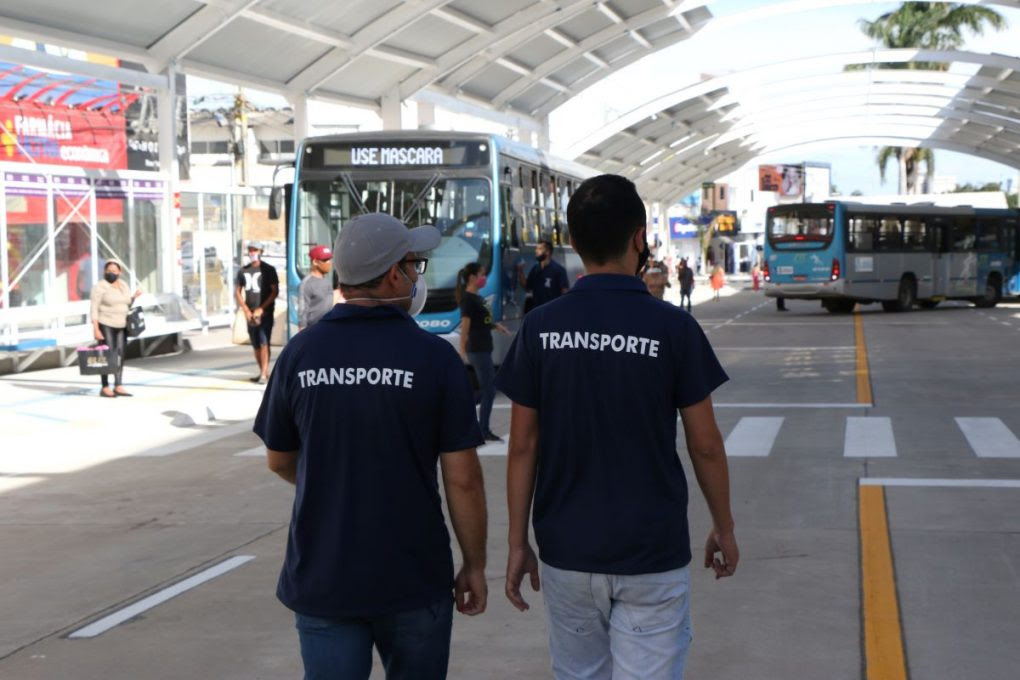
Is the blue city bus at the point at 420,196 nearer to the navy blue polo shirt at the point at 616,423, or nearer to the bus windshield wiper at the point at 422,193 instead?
the bus windshield wiper at the point at 422,193

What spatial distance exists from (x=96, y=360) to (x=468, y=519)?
15.2 meters

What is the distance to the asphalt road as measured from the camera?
657 centimetres

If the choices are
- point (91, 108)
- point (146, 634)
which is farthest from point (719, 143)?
point (146, 634)

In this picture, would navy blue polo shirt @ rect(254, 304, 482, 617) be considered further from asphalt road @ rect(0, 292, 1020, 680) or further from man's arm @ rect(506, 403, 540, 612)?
asphalt road @ rect(0, 292, 1020, 680)

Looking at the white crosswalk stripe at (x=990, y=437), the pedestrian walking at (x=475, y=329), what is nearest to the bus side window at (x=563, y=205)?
the white crosswalk stripe at (x=990, y=437)

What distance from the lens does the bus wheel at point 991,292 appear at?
155 feet

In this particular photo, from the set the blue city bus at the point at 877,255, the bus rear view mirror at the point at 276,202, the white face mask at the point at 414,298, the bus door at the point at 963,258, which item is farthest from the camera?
the bus door at the point at 963,258

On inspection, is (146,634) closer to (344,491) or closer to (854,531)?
(344,491)

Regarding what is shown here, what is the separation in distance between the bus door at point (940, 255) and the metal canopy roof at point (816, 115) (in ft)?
16.6

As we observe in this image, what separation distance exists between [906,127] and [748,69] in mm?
19798

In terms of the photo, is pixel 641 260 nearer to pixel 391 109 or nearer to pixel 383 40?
pixel 383 40

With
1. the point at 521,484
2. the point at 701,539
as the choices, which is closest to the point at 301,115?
the point at 701,539

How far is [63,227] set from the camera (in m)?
23.9

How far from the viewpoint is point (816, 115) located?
6638 centimetres
